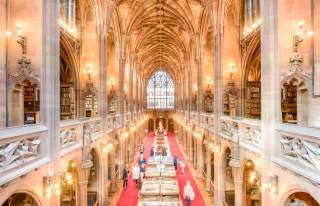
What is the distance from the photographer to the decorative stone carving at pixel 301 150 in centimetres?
580

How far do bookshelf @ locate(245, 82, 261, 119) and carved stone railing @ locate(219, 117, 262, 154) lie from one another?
18.5 ft

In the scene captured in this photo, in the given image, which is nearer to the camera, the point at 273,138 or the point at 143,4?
the point at 273,138

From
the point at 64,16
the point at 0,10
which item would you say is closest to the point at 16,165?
the point at 0,10

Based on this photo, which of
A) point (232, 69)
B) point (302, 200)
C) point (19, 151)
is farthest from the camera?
point (232, 69)

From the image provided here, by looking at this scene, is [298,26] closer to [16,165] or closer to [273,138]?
[273,138]

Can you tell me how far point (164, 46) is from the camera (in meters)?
44.9

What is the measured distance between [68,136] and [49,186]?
8.68 ft

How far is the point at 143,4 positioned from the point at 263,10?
19.9 metres

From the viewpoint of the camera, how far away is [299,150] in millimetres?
6488

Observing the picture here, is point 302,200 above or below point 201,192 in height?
above

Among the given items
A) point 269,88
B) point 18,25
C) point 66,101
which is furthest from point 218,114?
point 66,101

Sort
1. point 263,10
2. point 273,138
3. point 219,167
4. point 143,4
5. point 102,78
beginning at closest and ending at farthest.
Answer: point 273,138
point 263,10
point 219,167
point 102,78
point 143,4

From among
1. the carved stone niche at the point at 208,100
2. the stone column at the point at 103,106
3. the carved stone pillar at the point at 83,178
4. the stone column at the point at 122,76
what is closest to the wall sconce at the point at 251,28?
the carved stone niche at the point at 208,100

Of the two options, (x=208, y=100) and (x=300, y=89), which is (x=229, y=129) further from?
(x=208, y=100)
